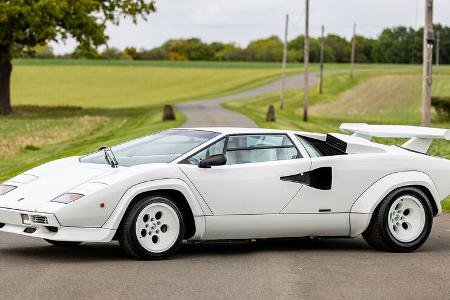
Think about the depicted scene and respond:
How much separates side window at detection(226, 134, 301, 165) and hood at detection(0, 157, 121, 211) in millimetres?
1236

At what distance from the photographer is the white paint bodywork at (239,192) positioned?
32.4 ft

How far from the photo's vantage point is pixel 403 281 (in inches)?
362

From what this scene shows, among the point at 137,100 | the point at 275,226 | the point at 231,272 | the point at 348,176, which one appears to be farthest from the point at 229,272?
the point at 137,100

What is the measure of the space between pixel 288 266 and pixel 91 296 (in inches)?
93.6

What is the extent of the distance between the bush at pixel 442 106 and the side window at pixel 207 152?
4815cm

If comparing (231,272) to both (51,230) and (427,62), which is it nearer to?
(51,230)

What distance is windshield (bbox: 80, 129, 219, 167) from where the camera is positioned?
34.8 feet

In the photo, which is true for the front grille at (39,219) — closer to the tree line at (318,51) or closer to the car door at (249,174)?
the car door at (249,174)

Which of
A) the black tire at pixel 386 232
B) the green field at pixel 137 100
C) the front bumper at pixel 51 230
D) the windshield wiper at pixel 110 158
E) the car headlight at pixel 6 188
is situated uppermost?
the windshield wiper at pixel 110 158

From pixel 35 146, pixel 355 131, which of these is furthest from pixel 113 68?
pixel 355 131

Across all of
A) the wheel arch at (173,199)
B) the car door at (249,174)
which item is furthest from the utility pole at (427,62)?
the wheel arch at (173,199)

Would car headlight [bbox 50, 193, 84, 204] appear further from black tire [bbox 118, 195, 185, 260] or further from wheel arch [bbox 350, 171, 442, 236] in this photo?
wheel arch [bbox 350, 171, 442, 236]

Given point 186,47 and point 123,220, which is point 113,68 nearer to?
point 186,47

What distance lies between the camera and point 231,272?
948 centimetres
